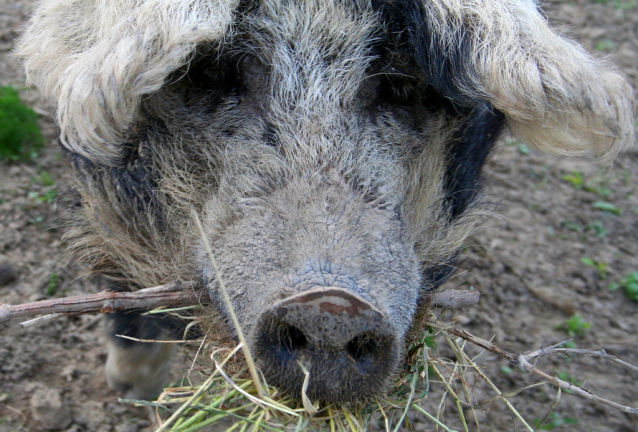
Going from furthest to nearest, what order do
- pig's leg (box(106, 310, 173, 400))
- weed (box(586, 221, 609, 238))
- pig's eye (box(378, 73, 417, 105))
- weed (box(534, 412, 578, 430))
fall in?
weed (box(586, 221, 609, 238)) < weed (box(534, 412, 578, 430)) < pig's leg (box(106, 310, 173, 400)) < pig's eye (box(378, 73, 417, 105))

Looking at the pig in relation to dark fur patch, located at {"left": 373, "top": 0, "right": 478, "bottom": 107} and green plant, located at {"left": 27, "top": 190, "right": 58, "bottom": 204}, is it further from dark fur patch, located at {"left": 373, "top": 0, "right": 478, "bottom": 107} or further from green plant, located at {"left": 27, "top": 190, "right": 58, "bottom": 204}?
green plant, located at {"left": 27, "top": 190, "right": 58, "bottom": 204}

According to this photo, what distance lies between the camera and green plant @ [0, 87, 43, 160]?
4.09m

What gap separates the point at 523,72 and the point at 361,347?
1038 mm

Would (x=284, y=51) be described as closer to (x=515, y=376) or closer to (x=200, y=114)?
(x=200, y=114)

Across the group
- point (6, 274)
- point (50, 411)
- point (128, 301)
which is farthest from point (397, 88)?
point (6, 274)

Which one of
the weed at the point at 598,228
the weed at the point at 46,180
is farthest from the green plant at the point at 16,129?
the weed at the point at 598,228

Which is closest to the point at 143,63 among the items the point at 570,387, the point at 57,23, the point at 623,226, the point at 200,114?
the point at 200,114

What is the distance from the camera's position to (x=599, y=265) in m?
4.36

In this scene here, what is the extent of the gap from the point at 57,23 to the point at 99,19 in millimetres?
273

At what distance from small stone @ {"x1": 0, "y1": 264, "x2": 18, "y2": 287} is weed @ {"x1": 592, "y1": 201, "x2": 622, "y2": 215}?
156 inches

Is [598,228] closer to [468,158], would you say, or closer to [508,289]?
[508,289]

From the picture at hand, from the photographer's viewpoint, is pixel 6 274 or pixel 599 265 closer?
pixel 6 274

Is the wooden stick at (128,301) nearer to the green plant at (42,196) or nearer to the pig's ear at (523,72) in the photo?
the pig's ear at (523,72)

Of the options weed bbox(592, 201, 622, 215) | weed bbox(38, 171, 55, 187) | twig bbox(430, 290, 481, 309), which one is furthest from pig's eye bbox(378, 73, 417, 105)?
weed bbox(592, 201, 622, 215)
